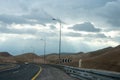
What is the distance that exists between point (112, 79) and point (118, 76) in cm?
116

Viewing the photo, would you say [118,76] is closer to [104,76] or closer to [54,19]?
[104,76]

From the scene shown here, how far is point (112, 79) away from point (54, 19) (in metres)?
54.5

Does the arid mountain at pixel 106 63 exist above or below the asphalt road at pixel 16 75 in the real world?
above

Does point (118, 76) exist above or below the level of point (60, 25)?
below

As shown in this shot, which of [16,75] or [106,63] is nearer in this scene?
[16,75]

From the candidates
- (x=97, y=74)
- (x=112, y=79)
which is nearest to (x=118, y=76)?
(x=112, y=79)

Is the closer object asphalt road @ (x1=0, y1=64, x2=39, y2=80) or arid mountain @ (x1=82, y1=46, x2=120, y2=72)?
asphalt road @ (x1=0, y1=64, x2=39, y2=80)

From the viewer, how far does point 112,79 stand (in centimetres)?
1343

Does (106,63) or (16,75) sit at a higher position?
(106,63)

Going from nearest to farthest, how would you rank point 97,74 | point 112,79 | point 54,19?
point 112,79 → point 97,74 → point 54,19

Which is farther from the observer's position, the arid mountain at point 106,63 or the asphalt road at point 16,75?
the arid mountain at point 106,63

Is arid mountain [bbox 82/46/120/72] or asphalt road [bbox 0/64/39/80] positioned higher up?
arid mountain [bbox 82/46/120/72]

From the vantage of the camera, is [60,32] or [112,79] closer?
[112,79]

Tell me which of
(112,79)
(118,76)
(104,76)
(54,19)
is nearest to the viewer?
(118,76)
